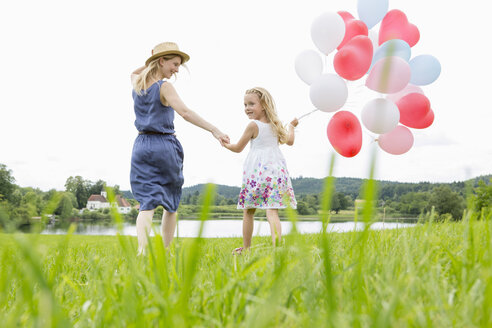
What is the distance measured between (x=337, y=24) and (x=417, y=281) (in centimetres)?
316

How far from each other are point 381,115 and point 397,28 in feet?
3.58

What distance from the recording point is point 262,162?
3.24 meters

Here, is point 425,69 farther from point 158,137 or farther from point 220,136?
point 158,137

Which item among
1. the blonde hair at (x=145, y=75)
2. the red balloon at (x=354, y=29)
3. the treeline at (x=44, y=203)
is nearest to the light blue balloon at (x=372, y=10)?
the red balloon at (x=354, y=29)

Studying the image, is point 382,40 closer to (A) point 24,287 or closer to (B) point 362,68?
(B) point 362,68

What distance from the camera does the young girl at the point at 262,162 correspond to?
3169 mm

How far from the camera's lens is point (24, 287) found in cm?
50

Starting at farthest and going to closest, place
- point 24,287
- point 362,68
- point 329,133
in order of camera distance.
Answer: point 329,133 → point 362,68 → point 24,287

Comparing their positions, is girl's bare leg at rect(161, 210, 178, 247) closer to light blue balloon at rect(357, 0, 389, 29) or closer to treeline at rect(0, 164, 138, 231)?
treeline at rect(0, 164, 138, 231)

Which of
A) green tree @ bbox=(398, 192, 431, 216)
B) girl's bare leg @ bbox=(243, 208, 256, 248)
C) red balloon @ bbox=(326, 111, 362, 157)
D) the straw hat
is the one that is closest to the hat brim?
the straw hat

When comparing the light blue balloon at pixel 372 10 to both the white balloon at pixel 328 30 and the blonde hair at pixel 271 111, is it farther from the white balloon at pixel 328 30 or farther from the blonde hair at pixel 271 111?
the blonde hair at pixel 271 111

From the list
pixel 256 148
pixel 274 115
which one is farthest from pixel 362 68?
pixel 256 148

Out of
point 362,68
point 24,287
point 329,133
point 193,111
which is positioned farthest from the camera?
point 329,133

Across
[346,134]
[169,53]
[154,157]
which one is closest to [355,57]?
[346,134]
